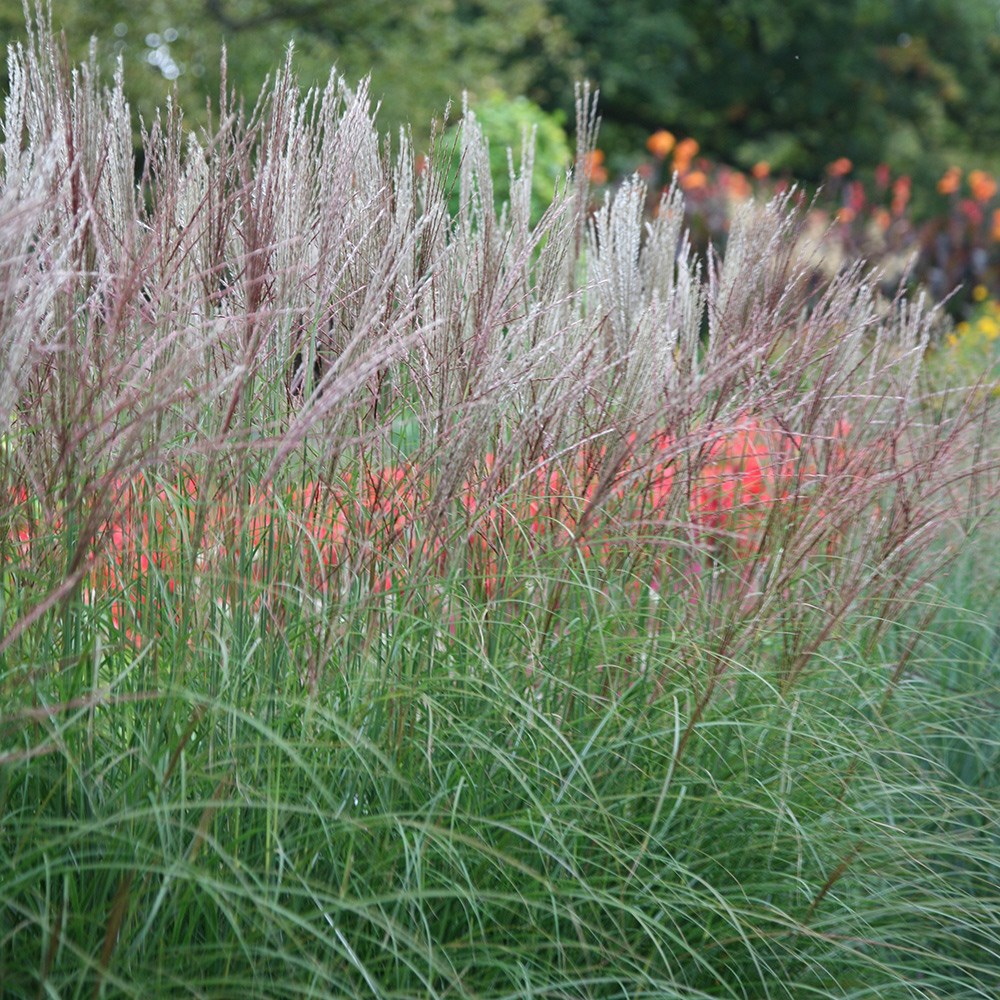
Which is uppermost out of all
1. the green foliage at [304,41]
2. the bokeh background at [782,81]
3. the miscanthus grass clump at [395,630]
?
the miscanthus grass clump at [395,630]

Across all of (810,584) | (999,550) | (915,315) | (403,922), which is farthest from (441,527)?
(999,550)

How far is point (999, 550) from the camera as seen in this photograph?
149 inches

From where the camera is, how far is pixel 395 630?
2.22m

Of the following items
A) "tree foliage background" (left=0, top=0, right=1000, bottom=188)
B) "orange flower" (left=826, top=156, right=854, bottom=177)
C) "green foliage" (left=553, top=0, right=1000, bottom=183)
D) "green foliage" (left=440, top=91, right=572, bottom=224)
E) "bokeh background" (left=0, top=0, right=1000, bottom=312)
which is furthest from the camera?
"green foliage" (left=553, top=0, right=1000, bottom=183)

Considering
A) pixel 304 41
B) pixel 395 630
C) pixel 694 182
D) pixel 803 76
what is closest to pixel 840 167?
pixel 694 182

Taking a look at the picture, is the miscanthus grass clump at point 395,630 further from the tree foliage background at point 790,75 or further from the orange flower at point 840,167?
the tree foliage background at point 790,75

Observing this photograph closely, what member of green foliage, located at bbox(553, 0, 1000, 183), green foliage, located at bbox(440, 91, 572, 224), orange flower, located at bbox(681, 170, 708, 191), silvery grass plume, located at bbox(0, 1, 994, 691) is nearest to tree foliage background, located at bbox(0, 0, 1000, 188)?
green foliage, located at bbox(553, 0, 1000, 183)

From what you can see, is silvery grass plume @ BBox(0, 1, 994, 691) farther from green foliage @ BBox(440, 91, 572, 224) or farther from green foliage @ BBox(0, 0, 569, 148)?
green foliage @ BBox(0, 0, 569, 148)

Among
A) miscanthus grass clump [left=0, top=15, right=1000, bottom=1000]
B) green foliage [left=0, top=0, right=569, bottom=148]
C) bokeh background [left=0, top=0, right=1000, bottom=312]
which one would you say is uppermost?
miscanthus grass clump [left=0, top=15, right=1000, bottom=1000]

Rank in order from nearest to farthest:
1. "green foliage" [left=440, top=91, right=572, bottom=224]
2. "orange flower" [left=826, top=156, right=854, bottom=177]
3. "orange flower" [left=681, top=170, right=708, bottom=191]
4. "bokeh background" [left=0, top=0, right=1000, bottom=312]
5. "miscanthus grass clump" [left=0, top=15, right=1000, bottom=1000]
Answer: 1. "miscanthus grass clump" [left=0, top=15, right=1000, bottom=1000]
2. "orange flower" [left=826, top=156, right=854, bottom=177]
3. "green foliage" [left=440, top=91, right=572, bottom=224]
4. "orange flower" [left=681, top=170, right=708, bottom=191]
5. "bokeh background" [left=0, top=0, right=1000, bottom=312]

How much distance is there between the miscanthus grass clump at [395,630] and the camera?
178 cm

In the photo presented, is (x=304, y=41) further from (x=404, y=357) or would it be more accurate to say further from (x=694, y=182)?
(x=404, y=357)

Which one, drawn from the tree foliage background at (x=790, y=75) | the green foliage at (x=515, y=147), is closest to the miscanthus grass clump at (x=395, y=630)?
the green foliage at (x=515, y=147)

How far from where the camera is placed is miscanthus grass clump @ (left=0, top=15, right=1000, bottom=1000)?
1.78 metres
